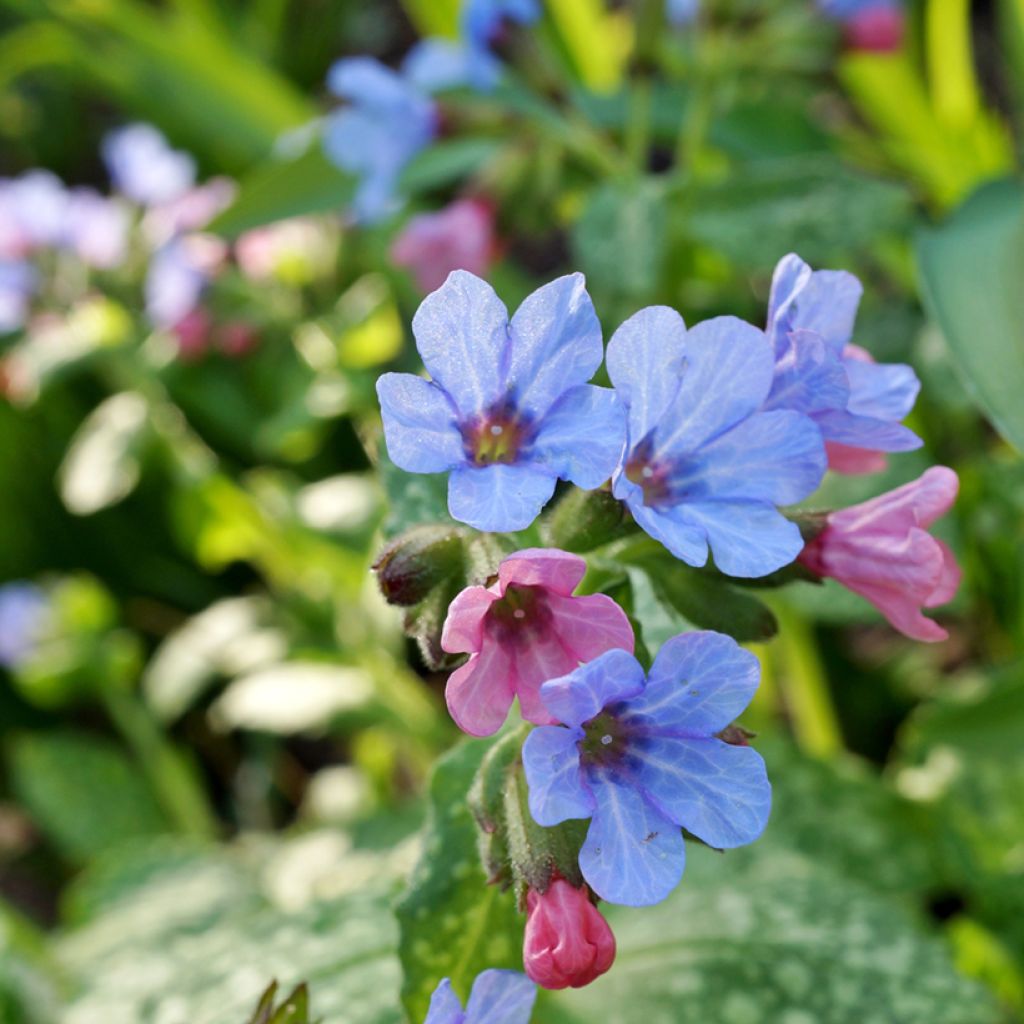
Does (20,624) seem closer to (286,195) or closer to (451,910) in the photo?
(286,195)

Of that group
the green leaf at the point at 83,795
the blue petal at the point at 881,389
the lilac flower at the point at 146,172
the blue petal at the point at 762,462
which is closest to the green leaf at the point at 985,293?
the blue petal at the point at 881,389

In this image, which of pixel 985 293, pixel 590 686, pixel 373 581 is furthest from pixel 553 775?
pixel 985 293

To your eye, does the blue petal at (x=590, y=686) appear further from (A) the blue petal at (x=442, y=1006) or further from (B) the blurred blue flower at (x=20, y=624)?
(B) the blurred blue flower at (x=20, y=624)

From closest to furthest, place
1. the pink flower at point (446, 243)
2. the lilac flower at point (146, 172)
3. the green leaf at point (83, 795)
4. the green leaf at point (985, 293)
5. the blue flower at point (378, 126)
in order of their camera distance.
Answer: the green leaf at point (985, 293) → the blue flower at point (378, 126) → the pink flower at point (446, 243) → the green leaf at point (83, 795) → the lilac flower at point (146, 172)

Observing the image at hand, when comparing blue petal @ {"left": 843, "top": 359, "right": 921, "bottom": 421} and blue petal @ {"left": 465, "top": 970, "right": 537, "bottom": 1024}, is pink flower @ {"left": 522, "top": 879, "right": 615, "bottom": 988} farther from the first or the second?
blue petal @ {"left": 843, "top": 359, "right": 921, "bottom": 421}

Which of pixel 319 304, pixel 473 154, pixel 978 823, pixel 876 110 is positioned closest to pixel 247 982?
pixel 978 823

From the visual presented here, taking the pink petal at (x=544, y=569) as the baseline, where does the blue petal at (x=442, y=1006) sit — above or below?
below

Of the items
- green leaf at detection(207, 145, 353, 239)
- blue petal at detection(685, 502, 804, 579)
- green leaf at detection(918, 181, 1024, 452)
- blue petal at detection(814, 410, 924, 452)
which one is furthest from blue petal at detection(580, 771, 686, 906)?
green leaf at detection(207, 145, 353, 239)
